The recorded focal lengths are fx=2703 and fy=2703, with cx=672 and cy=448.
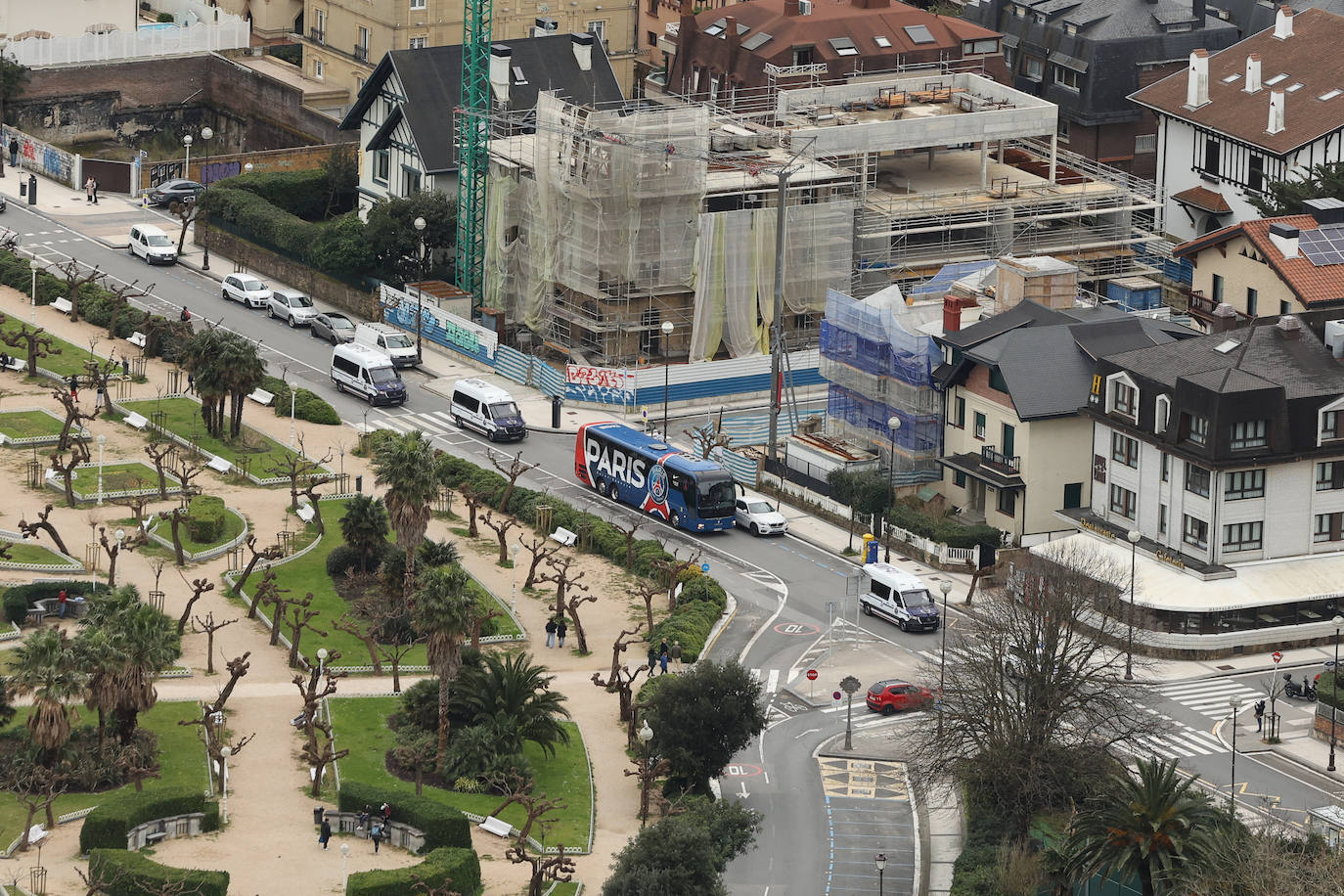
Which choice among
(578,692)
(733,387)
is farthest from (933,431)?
(578,692)

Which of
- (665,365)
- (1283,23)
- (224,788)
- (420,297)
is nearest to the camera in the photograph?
(224,788)

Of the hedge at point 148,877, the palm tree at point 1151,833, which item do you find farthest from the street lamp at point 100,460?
the palm tree at point 1151,833

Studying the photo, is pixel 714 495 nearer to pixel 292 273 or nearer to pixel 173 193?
pixel 292 273

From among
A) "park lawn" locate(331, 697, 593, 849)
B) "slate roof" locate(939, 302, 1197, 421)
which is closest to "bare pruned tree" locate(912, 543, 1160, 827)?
"park lawn" locate(331, 697, 593, 849)

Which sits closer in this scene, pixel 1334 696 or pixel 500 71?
pixel 1334 696

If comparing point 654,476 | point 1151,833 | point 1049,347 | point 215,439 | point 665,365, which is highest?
point 1049,347

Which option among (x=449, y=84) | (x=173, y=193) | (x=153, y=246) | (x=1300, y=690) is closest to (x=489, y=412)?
(x=449, y=84)
